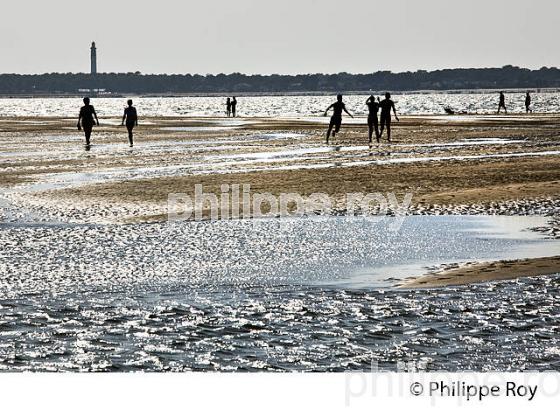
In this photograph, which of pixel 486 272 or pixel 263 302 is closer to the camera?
pixel 263 302

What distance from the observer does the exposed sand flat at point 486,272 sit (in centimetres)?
1182

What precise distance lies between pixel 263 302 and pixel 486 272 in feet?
9.10

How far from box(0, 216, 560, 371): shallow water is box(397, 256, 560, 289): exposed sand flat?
1.01 ft

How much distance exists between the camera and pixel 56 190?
75.9ft

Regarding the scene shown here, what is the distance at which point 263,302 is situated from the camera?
1087 centimetres

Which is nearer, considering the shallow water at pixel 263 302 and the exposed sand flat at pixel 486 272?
the shallow water at pixel 263 302

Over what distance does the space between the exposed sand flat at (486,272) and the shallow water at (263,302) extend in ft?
1.01

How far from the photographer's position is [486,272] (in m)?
12.4

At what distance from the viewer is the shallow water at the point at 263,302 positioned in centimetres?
869

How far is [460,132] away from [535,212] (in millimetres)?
30690

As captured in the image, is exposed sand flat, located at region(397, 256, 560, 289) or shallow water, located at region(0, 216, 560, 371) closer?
shallow water, located at region(0, 216, 560, 371)

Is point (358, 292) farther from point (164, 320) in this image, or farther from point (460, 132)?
point (460, 132)

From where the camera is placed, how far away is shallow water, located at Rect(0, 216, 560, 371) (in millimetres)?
8688

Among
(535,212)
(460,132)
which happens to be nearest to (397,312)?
(535,212)
